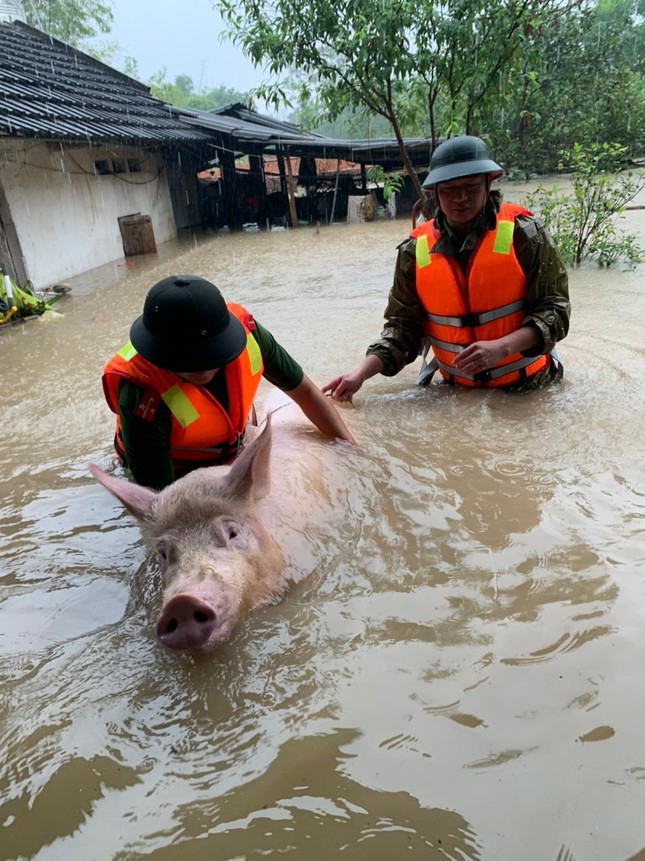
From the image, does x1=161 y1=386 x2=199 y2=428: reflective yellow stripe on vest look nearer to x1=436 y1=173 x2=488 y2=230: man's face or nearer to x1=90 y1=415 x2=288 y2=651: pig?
x1=90 y1=415 x2=288 y2=651: pig

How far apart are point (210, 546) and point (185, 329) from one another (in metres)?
0.95

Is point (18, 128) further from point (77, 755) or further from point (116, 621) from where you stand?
point (77, 755)

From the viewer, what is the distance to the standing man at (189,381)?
2.83 metres

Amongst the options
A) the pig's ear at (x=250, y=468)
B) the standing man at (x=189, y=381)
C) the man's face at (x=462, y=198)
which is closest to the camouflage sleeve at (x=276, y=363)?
the standing man at (x=189, y=381)

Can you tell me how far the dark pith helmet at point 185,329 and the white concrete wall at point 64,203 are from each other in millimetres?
9827

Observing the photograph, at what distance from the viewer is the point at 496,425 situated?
4320 mm

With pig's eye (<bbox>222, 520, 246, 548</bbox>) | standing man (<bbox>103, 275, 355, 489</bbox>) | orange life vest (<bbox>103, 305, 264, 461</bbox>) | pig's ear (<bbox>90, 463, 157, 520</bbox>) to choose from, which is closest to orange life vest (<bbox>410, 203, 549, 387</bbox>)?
standing man (<bbox>103, 275, 355, 489</bbox>)

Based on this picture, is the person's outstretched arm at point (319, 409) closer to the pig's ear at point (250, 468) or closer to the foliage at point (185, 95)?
the pig's ear at point (250, 468)

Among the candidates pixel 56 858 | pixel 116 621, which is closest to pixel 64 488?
pixel 116 621

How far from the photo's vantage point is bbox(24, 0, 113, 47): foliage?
36.3 meters

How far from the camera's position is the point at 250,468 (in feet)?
9.28

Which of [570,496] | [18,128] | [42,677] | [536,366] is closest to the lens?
[42,677]

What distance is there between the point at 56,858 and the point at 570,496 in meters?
2.73

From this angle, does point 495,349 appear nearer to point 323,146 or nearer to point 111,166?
point 111,166
